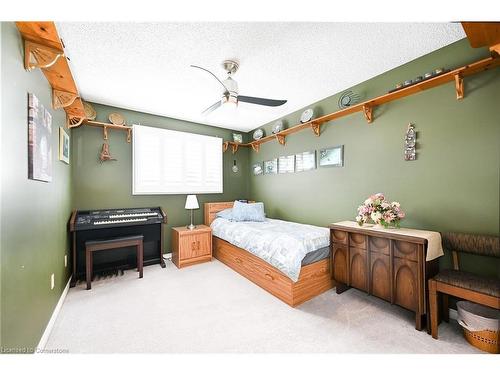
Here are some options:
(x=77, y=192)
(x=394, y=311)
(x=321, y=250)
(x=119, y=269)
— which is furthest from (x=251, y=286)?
(x=77, y=192)

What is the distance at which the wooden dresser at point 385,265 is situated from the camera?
1.70 meters

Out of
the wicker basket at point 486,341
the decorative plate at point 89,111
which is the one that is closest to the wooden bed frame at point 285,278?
the wicker basket at point 486,341

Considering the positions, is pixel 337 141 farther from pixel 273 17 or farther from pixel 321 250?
pixel 273 17

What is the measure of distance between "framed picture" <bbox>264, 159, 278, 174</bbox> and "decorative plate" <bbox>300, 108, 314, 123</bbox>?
1015 mm

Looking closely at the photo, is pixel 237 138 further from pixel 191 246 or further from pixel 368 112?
pixel 368 112

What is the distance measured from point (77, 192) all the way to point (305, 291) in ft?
11.8

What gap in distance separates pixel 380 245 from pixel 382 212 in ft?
1.14

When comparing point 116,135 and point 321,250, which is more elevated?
point 116,135

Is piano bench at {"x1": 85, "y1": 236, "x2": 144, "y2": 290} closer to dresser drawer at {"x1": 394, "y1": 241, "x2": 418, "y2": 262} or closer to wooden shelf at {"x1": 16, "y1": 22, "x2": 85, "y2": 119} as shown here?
wooden shelf at {"x1": 16, "y1": 22, "x2": 85, "y2": 119}

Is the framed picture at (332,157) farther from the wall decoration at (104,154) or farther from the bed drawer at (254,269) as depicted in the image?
the wall decoration at (104,154)

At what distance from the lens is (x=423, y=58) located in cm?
211

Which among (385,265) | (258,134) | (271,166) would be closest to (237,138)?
(258,134)

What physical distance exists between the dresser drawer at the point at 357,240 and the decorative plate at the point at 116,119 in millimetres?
3861

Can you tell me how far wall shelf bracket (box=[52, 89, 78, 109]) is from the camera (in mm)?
1972
